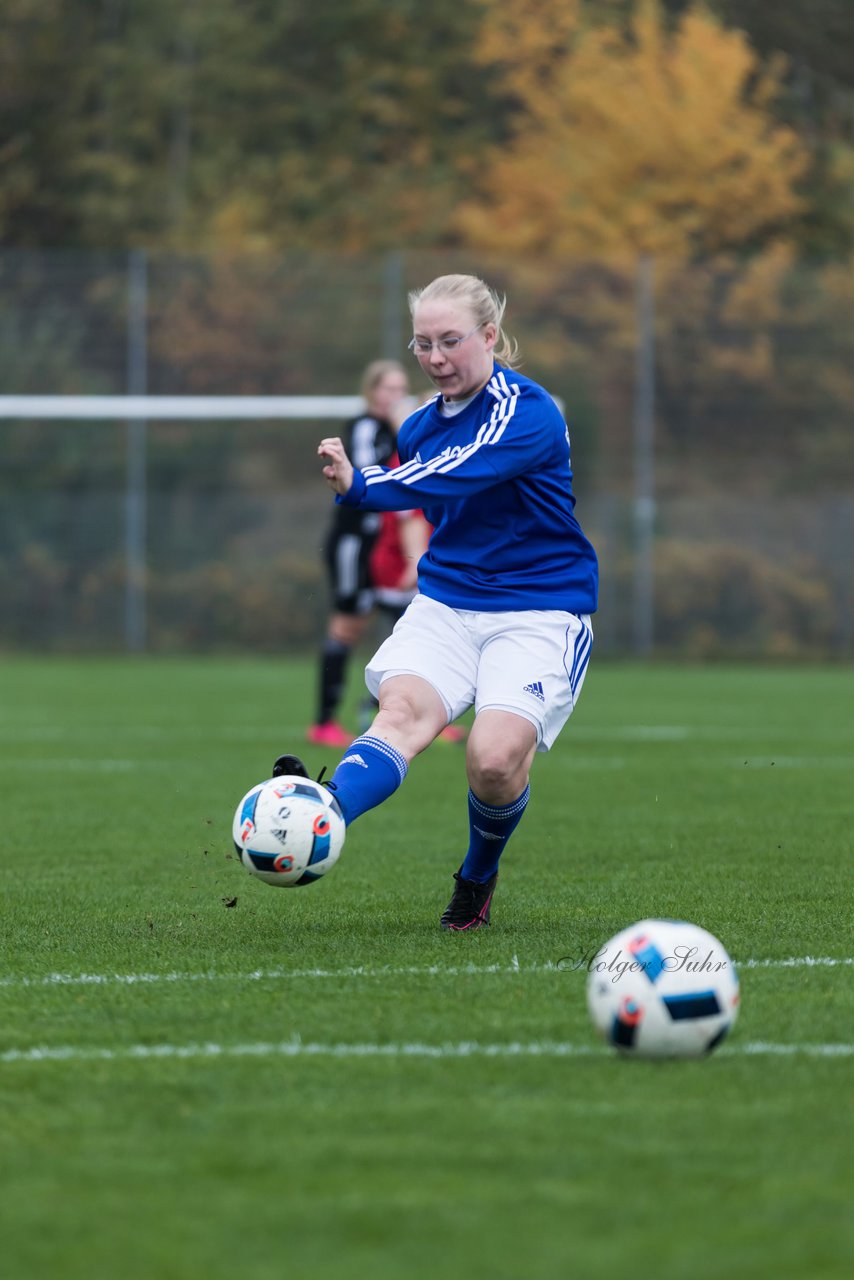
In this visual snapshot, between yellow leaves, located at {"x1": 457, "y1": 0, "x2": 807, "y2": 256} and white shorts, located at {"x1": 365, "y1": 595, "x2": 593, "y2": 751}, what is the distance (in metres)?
25.2

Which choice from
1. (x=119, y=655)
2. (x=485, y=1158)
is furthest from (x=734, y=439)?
(x=485, y=1158)

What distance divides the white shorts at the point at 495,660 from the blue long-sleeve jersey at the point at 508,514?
5 centimetres

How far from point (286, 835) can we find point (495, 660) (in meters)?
0.99

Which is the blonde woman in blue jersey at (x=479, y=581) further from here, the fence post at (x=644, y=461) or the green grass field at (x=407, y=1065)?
the fence post at (x=644, y=461)

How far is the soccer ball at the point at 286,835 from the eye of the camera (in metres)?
4.59

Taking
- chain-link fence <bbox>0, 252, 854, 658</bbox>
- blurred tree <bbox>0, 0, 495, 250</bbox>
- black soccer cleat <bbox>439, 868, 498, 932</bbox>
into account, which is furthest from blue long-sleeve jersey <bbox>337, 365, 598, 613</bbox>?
blurred tree <bbox>0, 0, 495, 250</bbox>

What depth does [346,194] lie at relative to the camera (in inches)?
1307

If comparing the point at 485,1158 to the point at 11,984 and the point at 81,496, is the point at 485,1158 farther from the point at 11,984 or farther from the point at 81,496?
the point at 81,496

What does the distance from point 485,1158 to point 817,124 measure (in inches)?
1256

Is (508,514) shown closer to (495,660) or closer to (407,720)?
(495,660)

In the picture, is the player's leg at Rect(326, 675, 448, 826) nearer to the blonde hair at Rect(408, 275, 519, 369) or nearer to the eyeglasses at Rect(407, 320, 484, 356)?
the eyeglasses at Rect(407, 320, 484, 356)

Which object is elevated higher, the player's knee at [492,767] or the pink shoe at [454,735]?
the player's knee at [492,767]

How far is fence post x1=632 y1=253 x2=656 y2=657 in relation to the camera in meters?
23.1

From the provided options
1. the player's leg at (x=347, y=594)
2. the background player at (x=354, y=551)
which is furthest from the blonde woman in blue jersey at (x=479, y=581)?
the player's leg at (x=347, y=594)
